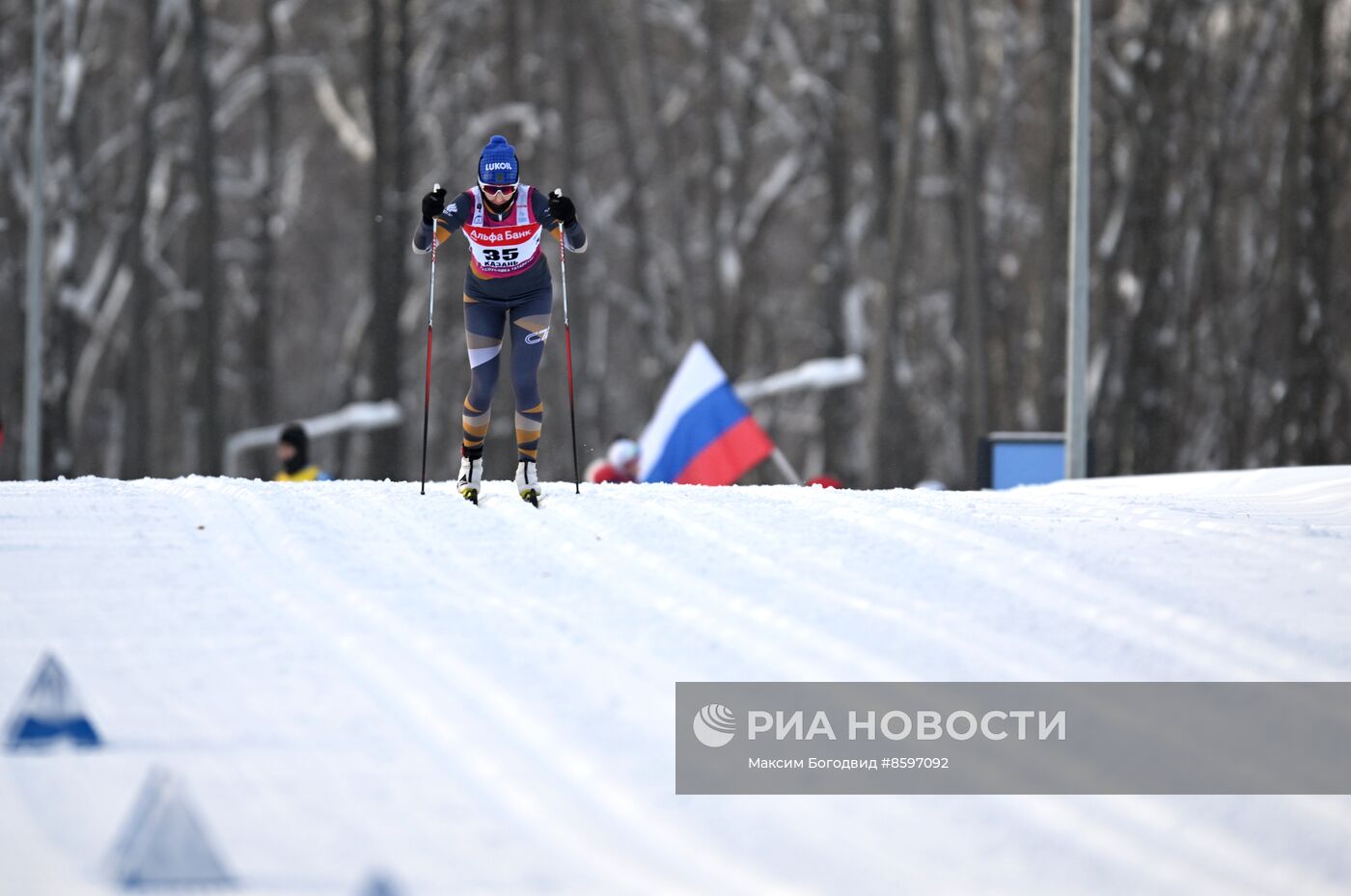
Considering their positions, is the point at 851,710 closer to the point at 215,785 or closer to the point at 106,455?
the point at 215,785

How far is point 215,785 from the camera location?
212 inches

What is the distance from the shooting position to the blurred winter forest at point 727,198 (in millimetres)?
24281

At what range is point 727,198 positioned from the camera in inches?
1092

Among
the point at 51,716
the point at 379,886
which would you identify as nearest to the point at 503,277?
the point at 51,716

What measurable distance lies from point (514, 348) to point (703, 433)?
4.92m

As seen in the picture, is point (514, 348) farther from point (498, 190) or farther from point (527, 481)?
point (498, 190)

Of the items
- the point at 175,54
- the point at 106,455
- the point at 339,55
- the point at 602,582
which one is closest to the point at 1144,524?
the point at 602,582

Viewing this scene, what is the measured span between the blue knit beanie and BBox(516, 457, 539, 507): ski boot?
156 cm

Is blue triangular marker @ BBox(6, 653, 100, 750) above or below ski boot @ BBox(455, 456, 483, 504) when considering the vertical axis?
below

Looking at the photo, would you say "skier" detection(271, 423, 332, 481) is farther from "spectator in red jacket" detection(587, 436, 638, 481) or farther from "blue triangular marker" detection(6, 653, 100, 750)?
"blue triangular marker" detection(6, 653, 100, 750)

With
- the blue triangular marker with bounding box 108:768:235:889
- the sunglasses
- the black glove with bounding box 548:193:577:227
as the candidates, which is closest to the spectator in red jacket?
the black glove with bounding box 548:193:577:227

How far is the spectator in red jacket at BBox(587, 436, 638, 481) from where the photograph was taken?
15.1m

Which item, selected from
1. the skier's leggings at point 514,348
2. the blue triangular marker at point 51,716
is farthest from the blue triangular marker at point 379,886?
the skier's leggings at point 514,348

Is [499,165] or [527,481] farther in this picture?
[527,481]
